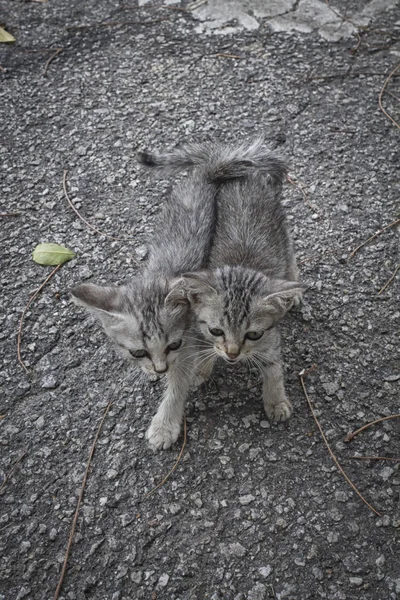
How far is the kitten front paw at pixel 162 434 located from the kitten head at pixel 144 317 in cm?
34

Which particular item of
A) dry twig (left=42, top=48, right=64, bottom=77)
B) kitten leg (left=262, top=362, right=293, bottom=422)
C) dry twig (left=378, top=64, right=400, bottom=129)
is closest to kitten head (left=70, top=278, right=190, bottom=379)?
kitten leg (left=262, top=362, right=293, bottom=422)

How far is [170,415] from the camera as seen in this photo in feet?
10.1

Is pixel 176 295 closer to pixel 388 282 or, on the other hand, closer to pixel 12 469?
pixel 12 469

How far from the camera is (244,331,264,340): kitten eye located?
9.45 feet

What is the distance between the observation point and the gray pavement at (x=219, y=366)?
2691mm

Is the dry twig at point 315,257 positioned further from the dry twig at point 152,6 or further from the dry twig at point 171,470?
the dry twig at point 152,6

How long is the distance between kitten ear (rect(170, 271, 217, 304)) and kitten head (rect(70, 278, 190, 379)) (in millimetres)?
36

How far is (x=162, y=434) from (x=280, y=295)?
3.19 feet

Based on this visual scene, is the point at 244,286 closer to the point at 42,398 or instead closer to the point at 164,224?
the point at 164,224

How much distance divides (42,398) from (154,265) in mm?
985

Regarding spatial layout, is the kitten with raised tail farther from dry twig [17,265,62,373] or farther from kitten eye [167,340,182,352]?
dry twig [17,265,62,373]

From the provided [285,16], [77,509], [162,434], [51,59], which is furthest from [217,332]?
[285,16]

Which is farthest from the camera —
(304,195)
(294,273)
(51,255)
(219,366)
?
(304,195)

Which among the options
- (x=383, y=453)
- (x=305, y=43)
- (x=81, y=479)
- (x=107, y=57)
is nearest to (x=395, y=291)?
(x=383, y=453)
